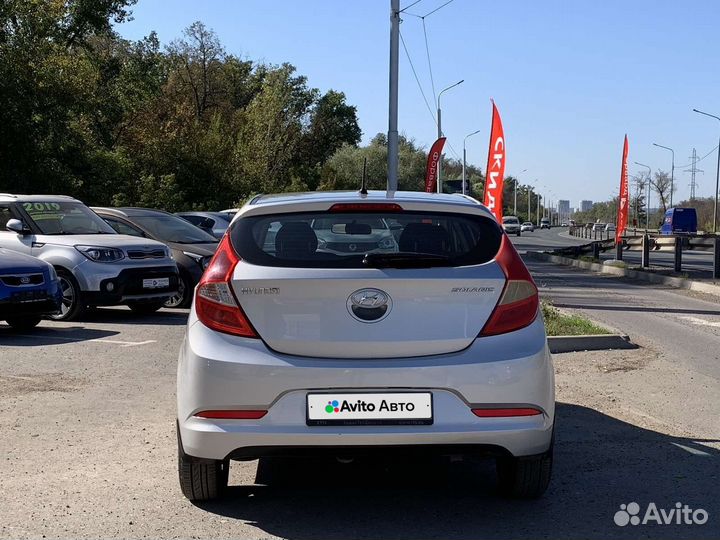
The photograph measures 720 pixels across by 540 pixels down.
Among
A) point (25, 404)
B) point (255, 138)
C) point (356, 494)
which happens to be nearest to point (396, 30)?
point (25, 404)

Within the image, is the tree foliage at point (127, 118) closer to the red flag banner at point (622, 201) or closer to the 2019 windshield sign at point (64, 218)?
the 2019 windshield sign at point (64, 218)

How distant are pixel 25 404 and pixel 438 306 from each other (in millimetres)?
4432

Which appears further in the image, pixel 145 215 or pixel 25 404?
pixel 145 215

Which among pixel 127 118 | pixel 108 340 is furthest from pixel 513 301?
pixel 127 118

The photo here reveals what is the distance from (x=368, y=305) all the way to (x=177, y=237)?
11655 millimetres

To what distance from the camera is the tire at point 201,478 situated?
475 centimetres

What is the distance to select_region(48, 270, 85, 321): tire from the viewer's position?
42.8ft

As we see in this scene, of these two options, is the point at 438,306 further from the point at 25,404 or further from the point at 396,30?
the point at 396,30

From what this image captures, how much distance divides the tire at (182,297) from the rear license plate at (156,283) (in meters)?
Answer: 0.98

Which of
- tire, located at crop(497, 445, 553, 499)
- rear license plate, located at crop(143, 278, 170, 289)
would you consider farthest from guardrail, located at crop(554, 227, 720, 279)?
tire, located at crop(497, 445, 553, 499)

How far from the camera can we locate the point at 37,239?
13547mm

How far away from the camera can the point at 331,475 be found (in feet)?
18.4

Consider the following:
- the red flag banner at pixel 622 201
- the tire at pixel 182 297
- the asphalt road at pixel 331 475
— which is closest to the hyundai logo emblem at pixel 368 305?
the asphalt road at pixel 331 475

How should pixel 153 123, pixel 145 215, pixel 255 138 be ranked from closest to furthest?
pixel 145 215 < pixel 153 123 < pixel 255 138
